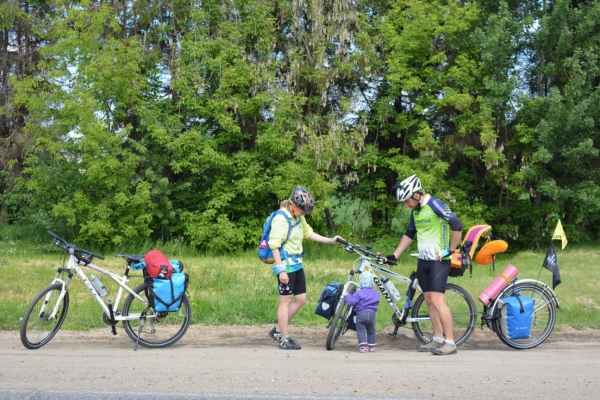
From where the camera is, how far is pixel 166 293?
323 inches

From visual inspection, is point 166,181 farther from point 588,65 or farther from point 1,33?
point 588,65

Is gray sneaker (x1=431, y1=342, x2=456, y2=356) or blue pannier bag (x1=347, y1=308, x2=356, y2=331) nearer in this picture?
gray sneaker (x1=431, y1=342, x2=456, y2=356)

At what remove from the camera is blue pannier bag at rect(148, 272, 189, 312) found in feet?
26.8

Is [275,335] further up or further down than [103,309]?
further down

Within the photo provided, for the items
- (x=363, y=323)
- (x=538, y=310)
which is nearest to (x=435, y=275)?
(x=363, y=323)

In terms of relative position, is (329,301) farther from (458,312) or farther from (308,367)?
(458,312)

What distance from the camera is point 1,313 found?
10.1 metres

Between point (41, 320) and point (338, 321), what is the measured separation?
3.60 metres

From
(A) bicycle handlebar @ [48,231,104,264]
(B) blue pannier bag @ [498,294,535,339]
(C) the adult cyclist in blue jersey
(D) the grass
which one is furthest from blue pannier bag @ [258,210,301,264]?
(B) blue pannier bag @ [498,294,535,339]

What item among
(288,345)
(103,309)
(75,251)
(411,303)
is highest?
(75,251)

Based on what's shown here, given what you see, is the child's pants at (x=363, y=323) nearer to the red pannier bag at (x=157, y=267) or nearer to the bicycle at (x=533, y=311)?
the bicycle at (x=533, y=311)

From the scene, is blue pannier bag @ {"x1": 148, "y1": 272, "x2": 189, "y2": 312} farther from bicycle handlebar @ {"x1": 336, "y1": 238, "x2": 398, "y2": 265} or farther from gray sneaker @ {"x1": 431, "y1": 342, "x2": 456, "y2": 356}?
gray sneaker @ {"x1": 431, "y1": 342, "x2": 456, "y2": 356}

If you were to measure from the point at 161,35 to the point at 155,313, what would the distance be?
55.2ft

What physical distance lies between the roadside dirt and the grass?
0.87m
